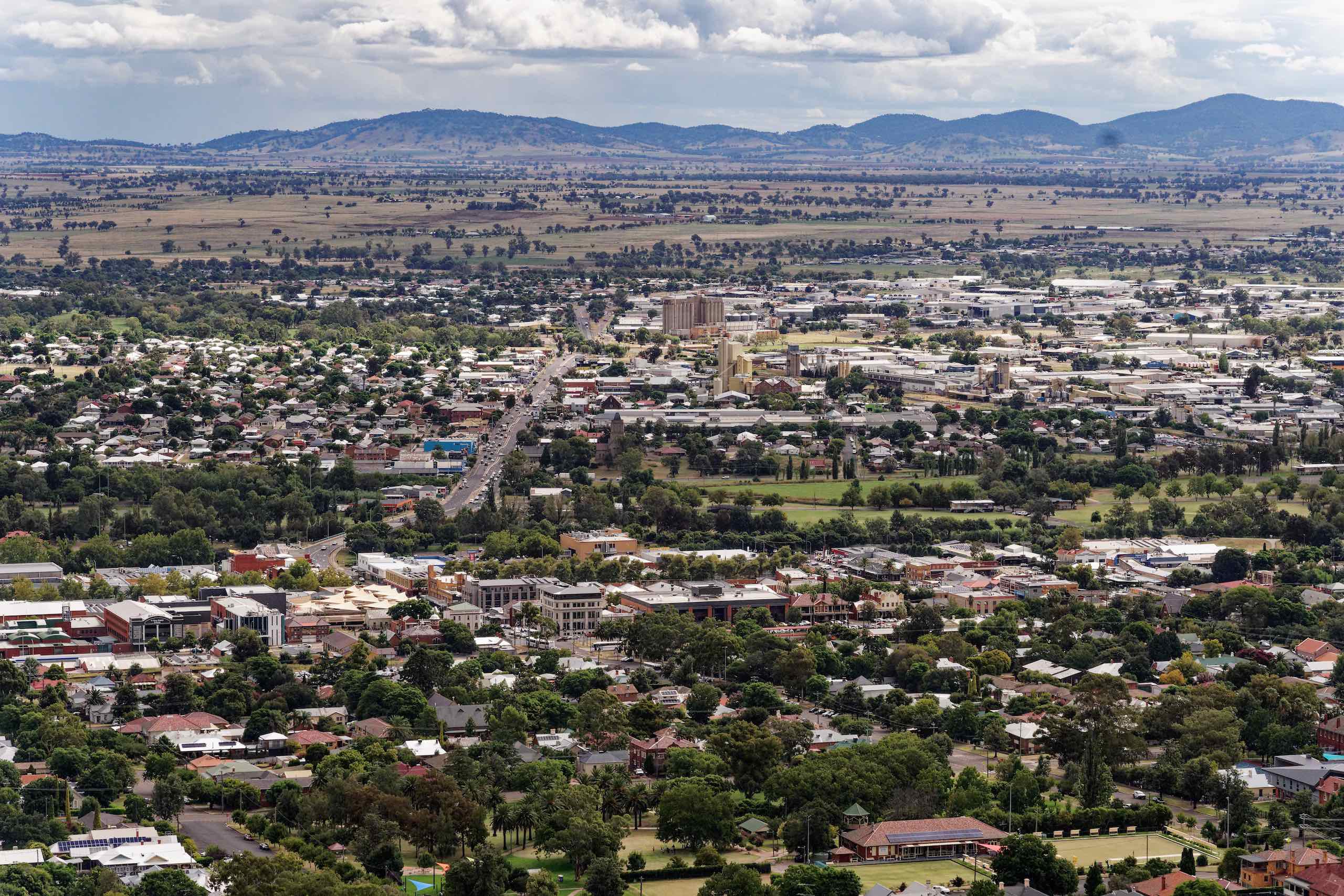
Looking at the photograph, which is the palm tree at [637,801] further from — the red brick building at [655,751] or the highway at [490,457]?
the highway at [490,457]

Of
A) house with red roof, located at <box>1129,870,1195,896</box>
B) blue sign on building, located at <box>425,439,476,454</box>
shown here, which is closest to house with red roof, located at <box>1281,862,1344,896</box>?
house with red roof, located at <box>1129,870,1195,896</box>

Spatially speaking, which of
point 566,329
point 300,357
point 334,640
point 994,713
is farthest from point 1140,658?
point 566,329

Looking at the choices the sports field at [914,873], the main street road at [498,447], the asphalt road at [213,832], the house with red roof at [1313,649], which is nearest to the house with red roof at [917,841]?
the sports field at [914,873]

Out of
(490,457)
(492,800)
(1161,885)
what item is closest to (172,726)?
(492,800)

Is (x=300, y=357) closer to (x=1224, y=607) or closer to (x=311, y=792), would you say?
(x=1224, y=607)

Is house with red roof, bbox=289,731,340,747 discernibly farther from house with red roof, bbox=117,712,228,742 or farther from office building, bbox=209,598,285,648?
office building, bbox=209,598,285,648

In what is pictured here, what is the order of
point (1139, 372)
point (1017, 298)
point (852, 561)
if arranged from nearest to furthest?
point (852, 561), point (1139, 372), point (1017, 298)
